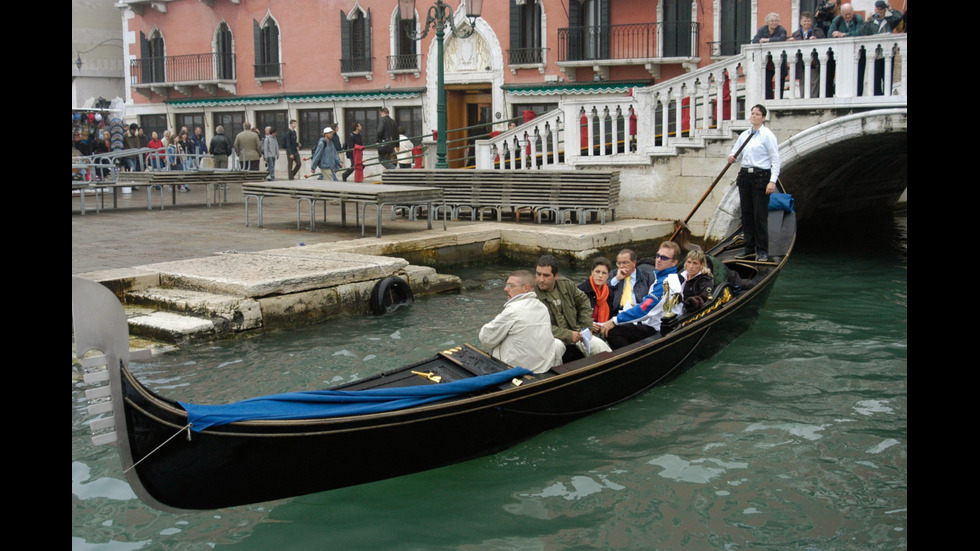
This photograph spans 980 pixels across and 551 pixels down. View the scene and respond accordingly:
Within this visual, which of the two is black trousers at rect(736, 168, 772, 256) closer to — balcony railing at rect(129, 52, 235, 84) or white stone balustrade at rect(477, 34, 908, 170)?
white stone balustrade at rect(477, 34, 908, 170)

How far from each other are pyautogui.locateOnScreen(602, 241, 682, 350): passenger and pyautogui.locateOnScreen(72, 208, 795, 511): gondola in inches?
7.7

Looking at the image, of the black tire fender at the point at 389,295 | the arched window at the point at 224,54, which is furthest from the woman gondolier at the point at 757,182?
the arched window at the point at 224,54

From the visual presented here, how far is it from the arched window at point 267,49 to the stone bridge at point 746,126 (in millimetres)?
8038

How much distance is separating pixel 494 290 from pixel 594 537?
482 centimetres

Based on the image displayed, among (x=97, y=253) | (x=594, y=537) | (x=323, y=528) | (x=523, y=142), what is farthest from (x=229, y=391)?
(x=523, y=142)

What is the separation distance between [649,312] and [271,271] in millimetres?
2904

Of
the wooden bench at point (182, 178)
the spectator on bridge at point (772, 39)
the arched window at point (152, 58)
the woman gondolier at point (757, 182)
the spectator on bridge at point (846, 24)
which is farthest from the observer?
the arched window at point (152, 58)

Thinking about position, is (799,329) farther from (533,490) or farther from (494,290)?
(533,490)

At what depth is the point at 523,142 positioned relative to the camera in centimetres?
1130

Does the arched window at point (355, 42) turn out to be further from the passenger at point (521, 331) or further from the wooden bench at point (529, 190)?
the passenger at point (521, 331)

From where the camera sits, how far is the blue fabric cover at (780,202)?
7.65 metres

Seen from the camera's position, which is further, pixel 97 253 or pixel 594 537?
pixel 97 253

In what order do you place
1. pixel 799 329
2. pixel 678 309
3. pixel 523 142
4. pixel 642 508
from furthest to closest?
pixel 523 142 → pixel 799 329 → pixel 678 309 → pixel 642 508

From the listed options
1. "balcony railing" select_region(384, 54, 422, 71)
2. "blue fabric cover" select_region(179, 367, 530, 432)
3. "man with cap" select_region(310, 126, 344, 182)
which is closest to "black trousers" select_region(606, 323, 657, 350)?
"blue fabric cover" select_region(179, 367, 530, 432)
